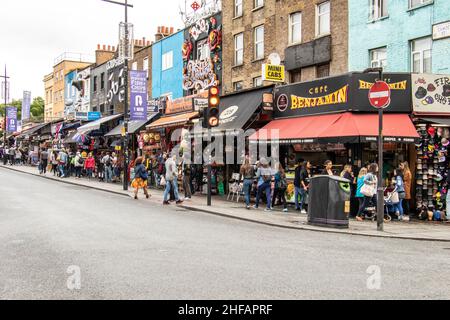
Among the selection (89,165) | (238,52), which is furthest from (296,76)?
(89,165)

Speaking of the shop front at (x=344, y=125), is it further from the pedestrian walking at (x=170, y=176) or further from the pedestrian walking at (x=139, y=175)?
the pedestrian walking at (x=139, y=175)

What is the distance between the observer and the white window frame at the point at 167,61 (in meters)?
32.9

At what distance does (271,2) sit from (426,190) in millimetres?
13298

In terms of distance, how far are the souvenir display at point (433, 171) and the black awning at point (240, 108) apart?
666 centimetres

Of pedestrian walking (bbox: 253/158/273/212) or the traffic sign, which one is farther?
pedestrian walking (bbox: 253/158/273/212)

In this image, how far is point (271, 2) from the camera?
84.0 ft

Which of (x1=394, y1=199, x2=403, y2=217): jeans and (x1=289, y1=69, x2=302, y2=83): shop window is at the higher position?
(x1=289, y1=69, x2=302, y2=83): shop window

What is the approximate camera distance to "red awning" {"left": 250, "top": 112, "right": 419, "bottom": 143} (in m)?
15.8

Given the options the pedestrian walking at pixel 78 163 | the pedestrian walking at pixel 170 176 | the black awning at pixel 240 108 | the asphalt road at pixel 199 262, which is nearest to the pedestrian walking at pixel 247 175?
the pedestrian walking at pixel 170 176

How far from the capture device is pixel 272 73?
69.6 ft

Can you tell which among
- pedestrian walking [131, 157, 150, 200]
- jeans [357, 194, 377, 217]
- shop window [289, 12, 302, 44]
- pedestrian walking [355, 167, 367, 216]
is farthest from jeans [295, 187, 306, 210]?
shop window [289, 12, 302, 44]

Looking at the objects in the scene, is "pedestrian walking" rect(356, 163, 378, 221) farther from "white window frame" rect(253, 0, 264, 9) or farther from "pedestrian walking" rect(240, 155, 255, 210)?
"white window frame" rect(253, 0, 264, 9)

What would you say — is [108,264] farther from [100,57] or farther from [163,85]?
[100,57]

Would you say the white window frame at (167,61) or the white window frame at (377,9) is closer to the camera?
the white window frame at (377,9)
